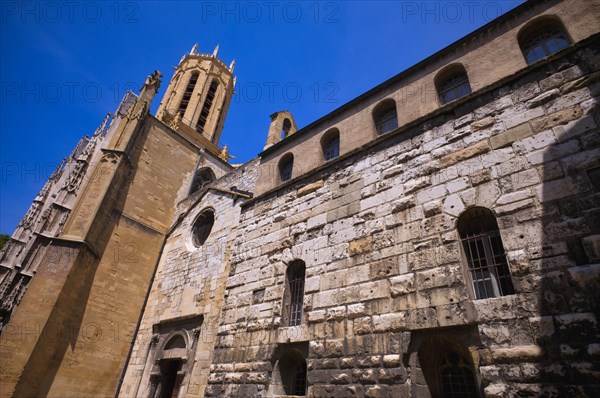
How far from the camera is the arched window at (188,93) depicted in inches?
982

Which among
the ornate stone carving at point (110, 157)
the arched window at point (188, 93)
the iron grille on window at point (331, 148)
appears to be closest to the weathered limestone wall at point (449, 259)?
the iron grille on window at point (331, 148)

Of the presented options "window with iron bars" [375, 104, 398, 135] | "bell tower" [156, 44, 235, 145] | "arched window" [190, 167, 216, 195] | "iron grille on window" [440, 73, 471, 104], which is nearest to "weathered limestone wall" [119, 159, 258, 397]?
"arched window" [190, 167, 216, 195]

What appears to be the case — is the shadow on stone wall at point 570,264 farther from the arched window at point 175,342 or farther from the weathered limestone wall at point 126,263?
the weathered limestone wall at point 126,263

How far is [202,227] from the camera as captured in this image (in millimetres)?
12211

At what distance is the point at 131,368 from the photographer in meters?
10.6

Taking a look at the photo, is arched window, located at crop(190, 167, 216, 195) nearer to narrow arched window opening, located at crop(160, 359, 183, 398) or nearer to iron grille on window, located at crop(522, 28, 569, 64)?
narrow arched window opening, located at crop(160, 359, 183, 398)

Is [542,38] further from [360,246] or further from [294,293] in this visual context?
[294,293]

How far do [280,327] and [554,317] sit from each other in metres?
4.07

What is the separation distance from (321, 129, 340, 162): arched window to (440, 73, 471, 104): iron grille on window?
95.1 inches

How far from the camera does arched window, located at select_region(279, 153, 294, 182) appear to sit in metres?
8.67

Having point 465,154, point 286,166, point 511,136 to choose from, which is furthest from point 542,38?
point 286,166

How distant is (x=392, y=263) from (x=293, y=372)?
267 cm

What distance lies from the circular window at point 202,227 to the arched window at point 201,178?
179 inches

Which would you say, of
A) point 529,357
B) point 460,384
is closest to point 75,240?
point 460,384
